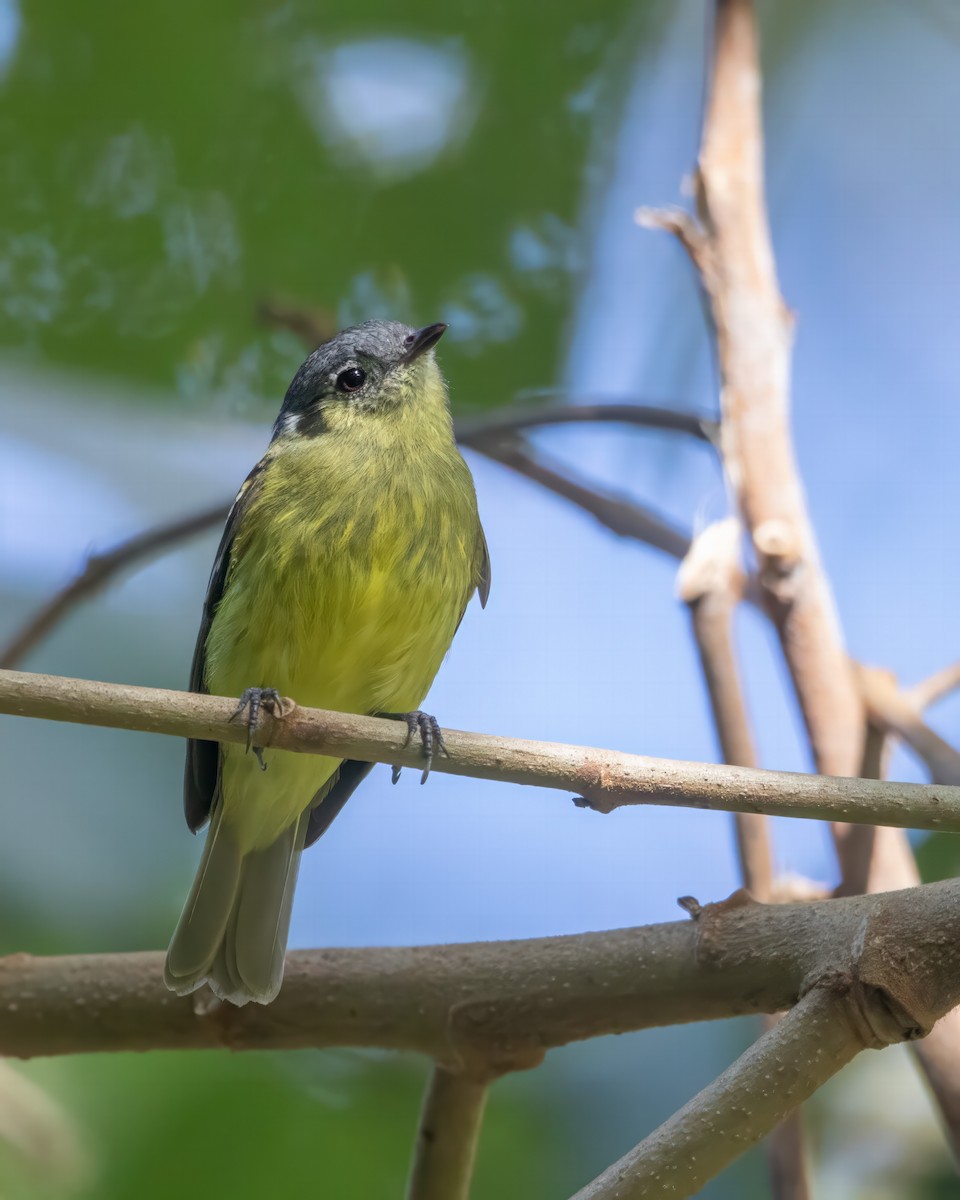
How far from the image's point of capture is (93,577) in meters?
3.54

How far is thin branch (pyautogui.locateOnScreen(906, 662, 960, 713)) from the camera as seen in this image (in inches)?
115

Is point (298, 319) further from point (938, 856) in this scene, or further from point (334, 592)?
point (938, 856)

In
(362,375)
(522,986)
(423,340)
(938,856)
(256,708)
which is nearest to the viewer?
(256,708)

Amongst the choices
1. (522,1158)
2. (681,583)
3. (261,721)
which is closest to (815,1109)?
(522,1158)

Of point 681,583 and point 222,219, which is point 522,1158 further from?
point 222,219

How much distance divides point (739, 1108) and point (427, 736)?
0.81 meters

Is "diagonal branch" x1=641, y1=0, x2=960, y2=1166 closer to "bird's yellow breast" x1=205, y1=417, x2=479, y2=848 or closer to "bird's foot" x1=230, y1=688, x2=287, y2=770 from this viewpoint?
"bird's yellow breast" x1=205, y1=417, x2=479, y2=848

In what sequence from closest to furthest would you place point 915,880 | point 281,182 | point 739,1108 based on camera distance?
point 739,1108
point 915,880
point 281,182

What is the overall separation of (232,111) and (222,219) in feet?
1.04

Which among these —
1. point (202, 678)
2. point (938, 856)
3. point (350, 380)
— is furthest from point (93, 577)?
point (938, 856)

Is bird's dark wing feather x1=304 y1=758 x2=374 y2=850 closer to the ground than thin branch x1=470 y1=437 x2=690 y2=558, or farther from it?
closer to the ground

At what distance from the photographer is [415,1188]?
8.04 ft

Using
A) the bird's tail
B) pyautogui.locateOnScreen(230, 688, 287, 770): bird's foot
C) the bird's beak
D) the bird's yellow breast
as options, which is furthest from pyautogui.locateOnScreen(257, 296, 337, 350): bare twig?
pyautogui.locateOnScreen(230, 688, 287, 770): bird's foot

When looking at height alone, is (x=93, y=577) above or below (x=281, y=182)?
below
